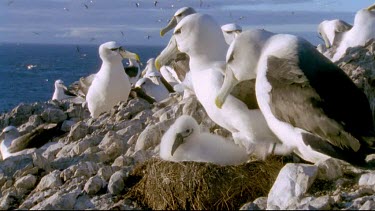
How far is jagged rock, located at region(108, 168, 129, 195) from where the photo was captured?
7.12 m

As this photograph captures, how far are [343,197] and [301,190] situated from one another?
34 cm

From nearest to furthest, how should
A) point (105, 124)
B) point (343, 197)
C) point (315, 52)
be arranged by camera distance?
point (343, 197) → point (315, 52) → point (105, 124)

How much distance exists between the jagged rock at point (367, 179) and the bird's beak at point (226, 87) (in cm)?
163

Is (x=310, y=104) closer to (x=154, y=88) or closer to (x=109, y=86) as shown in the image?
(x=109, y=86)

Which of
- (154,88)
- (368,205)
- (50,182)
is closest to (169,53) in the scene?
(50,182)

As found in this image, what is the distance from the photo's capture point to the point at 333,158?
275 inches

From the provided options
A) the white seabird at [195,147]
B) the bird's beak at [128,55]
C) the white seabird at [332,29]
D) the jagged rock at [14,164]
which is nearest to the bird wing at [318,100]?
the white seabird at [195,147]

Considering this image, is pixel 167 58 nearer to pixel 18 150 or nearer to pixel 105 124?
pixel 105 124

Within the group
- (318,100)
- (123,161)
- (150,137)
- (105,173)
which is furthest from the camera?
(150,137)

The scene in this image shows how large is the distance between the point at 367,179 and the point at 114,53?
29.7 feet

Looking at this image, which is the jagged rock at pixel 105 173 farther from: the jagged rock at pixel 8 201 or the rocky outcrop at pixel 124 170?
the jagged rock at pixel 8 201

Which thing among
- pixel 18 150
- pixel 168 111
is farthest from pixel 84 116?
pixel 168 111

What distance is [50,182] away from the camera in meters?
7.62

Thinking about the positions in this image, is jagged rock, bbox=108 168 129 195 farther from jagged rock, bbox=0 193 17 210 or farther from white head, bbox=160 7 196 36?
white head, bbox=160 7 196 36
